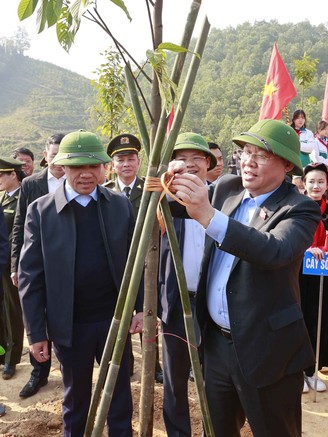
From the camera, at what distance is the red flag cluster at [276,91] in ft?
23.2

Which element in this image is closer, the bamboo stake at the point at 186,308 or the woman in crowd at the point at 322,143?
the bamboo stake at the point at 186,308

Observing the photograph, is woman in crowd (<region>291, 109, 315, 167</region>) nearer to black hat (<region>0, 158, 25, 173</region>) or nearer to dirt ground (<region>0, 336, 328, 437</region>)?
dirt ground (<region>0, 336, 328, 437</region>)

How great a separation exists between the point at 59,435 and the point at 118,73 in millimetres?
5211

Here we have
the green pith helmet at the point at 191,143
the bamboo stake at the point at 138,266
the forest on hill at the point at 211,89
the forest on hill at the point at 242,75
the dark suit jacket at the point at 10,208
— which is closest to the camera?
→ the bamboo stake at the point at 138,266

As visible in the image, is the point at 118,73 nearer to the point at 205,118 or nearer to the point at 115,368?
the point at 115,368

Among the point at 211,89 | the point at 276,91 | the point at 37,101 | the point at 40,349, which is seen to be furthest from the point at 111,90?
the point at 37,101

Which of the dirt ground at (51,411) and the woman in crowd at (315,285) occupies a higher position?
the woman in crowd at (315,285)

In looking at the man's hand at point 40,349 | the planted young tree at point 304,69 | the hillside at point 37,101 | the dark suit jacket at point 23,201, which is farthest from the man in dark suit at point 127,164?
the hillside at point 37,101

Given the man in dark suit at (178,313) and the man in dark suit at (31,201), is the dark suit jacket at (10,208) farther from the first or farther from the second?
the man in dark suit at (178,313)

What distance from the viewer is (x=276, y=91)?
7.17 metres

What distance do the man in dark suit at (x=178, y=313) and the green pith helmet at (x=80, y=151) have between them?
0.55m

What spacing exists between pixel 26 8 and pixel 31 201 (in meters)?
2.86

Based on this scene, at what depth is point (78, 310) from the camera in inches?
102

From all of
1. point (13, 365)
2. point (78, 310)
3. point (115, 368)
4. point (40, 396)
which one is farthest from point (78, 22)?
point (13, 365)
